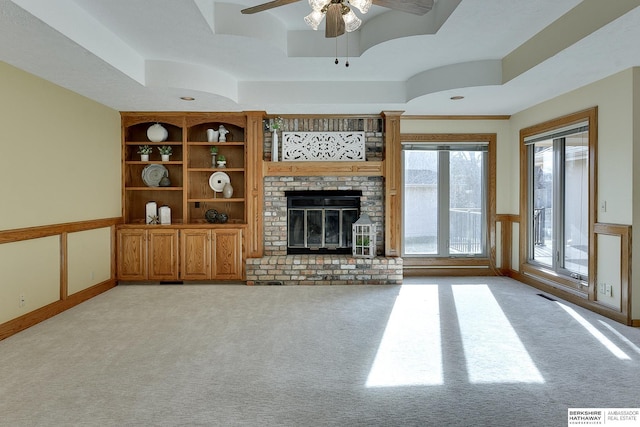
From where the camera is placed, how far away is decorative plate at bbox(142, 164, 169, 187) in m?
5.62

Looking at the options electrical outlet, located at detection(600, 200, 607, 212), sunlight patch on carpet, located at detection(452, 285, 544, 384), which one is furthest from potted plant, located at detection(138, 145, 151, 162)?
electrical outlet, located at detection(600, 200, 607, 212)

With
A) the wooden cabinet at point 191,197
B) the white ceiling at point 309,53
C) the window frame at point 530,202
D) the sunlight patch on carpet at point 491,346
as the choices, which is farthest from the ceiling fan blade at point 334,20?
the window frame at point 530,202

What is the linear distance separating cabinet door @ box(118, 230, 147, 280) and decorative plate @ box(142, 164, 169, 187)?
2.54ft

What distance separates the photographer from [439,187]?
19.2 ft

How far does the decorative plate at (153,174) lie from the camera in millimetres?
5617

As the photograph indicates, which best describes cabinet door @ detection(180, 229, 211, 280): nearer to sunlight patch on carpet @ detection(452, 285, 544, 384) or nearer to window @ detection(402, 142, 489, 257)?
window @ detection(402, 142, 489, 257)

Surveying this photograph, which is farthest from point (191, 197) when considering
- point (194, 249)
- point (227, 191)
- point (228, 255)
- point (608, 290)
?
point (608, 290)

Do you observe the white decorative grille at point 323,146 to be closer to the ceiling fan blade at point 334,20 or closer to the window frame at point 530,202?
the window frame at point 530,202

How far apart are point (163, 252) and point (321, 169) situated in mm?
2546

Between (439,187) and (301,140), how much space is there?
2256 mm

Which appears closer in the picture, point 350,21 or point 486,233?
point 350,21

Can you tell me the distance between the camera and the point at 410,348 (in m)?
3.00

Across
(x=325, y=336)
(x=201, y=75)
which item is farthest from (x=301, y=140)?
(x=325, y=336)

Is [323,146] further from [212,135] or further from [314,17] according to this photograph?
[314,17]
